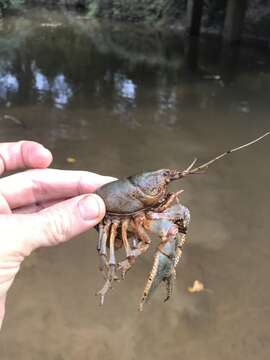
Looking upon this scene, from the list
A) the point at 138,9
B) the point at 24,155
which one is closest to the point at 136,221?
the point at 24,155

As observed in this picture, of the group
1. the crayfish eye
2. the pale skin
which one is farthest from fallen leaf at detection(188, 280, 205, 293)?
the crayfish eye

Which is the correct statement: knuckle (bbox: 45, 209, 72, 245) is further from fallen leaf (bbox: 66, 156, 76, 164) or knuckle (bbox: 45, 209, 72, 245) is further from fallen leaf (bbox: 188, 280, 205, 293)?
fallen leaf (bbox: 66, 156, 76, 164)

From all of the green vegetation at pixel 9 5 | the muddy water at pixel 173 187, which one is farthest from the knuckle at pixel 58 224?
the green vegetation at pixel 9 5

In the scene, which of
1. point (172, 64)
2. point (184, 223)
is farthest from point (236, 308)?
point (172, 64)

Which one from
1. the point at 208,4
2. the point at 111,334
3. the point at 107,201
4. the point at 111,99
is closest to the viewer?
the point at 107,201

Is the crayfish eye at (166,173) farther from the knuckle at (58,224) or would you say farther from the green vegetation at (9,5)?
the green vegetation at (9,5)

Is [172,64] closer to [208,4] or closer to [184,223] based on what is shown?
[208,4]
